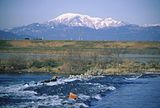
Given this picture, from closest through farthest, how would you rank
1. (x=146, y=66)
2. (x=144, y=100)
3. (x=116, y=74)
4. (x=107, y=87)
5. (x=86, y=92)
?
(x=144, y=100)
(x=86, y=92)
(x=107, y=87)
(x=116, y=74)
(x=146, y=66)

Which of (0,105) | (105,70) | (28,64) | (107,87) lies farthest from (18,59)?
(0,105)

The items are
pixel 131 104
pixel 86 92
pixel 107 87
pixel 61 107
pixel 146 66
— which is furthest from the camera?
pixel 146 66

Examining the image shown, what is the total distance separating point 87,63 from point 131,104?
37.1 meters

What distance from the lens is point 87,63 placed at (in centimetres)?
6731

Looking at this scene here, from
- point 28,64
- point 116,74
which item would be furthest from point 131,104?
point 28,64

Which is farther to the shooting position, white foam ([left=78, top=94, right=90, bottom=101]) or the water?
white foam ([left=78, top=94, right=90, bottom=101])

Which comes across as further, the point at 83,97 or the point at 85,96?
the point at 85,96

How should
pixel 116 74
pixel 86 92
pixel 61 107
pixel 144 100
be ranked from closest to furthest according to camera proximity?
pixel 61 107, pixel 144 100, pixel 86 92, pixel 116 74

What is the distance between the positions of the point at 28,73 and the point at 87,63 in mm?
12782

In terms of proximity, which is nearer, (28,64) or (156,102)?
(156,102)

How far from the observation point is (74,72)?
6153 cm

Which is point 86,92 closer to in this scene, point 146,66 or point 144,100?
point 144,100

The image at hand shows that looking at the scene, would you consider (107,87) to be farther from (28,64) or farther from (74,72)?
(28,64)

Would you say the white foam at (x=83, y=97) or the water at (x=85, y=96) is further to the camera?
the white foam at (x=83, y=97)
